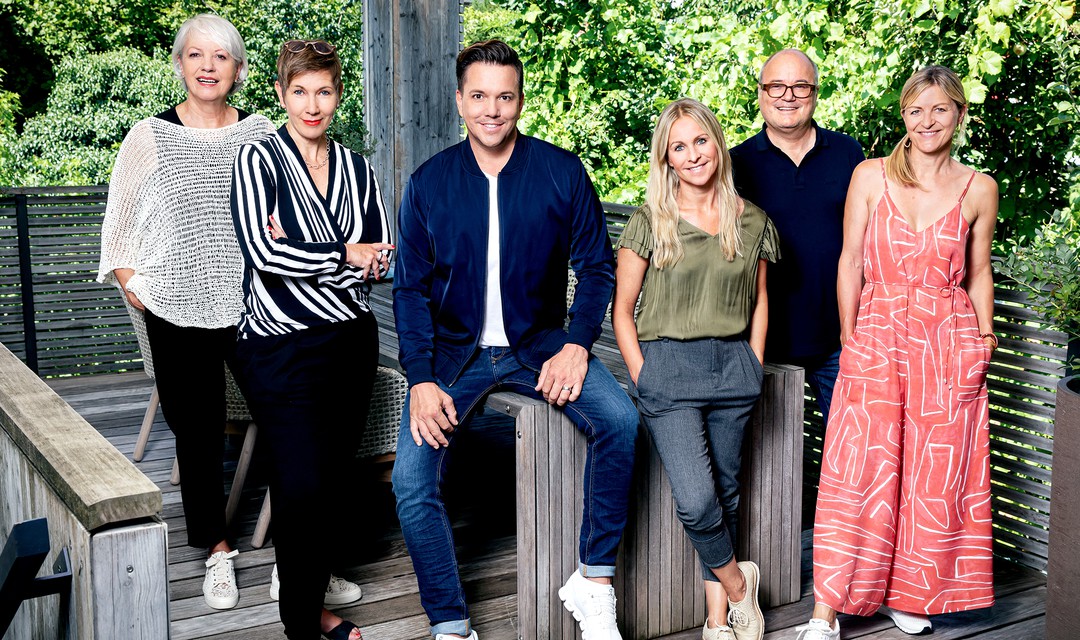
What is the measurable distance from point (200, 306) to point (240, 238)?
1.88 feet

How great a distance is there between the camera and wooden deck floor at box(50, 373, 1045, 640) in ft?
9.20

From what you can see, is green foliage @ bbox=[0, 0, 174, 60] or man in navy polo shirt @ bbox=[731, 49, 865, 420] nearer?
man in navy polo shirt @ bbox=[731, 49, 865, 420]

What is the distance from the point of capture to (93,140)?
1230 cm

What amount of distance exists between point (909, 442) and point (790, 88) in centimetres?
97

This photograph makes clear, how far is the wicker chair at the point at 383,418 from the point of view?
10.2 feet

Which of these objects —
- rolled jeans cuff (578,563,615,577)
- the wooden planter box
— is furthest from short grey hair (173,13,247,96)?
the wooden planter box

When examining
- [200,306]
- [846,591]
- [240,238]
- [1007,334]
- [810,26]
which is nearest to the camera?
[240,238]

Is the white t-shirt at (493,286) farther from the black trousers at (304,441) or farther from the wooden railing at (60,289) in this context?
the wooden railing at (60,289)

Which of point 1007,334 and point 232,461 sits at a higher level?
point 1007,334

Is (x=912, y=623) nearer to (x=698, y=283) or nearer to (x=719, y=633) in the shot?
(x=719, y=633)

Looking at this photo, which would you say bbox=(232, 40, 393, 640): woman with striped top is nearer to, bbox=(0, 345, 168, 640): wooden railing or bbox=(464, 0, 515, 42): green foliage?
bbox=(0, 345, 168, 640): wooden railing

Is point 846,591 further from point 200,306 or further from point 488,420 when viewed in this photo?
point 488,420

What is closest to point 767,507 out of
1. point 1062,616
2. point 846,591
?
point 846,591

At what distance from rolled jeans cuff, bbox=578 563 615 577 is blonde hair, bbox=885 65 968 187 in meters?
1.19
